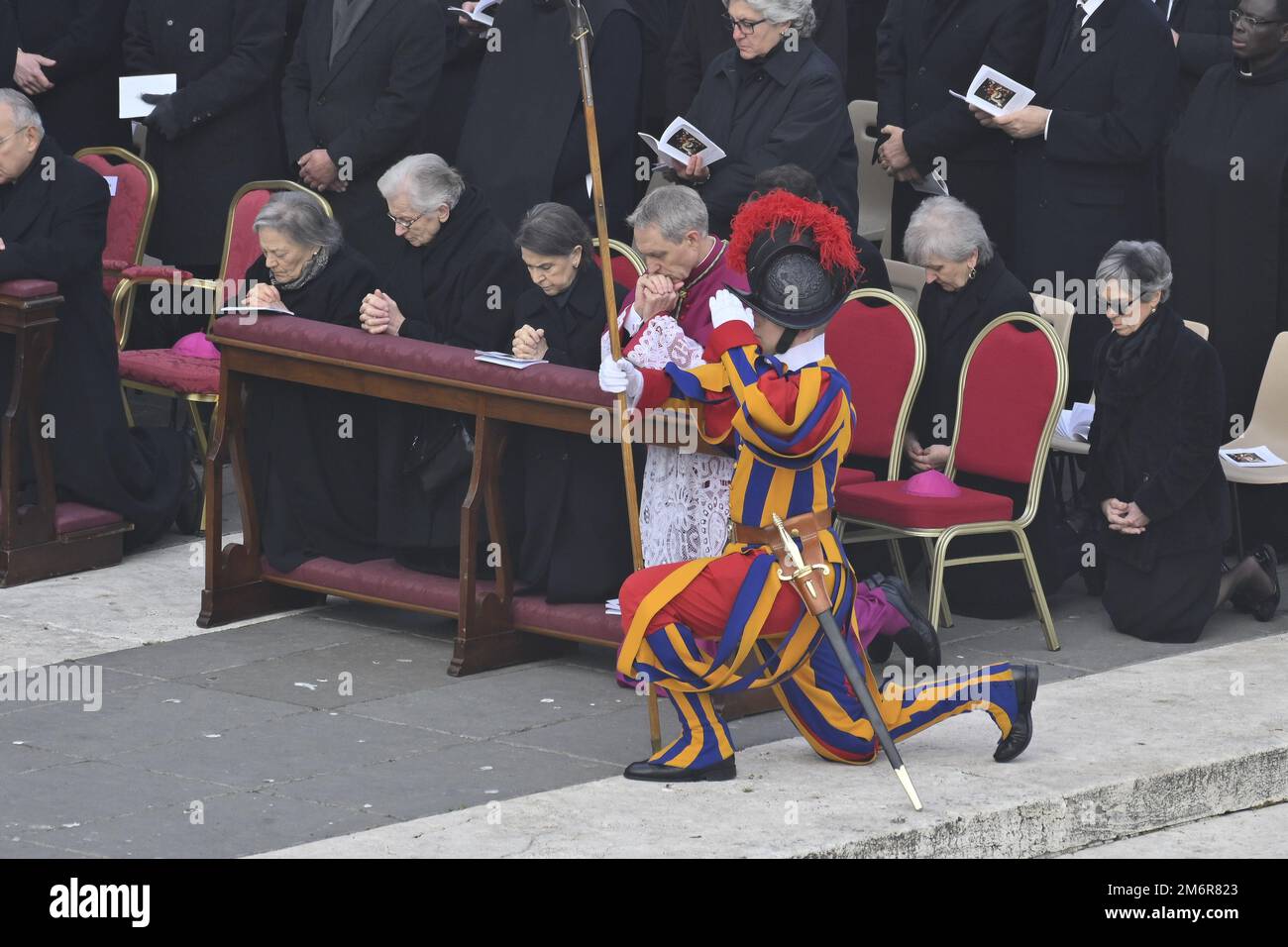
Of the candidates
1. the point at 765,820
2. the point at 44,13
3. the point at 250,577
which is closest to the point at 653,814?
the point at 765,820

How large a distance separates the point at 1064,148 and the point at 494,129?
238 cm

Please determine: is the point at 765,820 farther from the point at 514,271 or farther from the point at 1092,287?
the point at 1092,287

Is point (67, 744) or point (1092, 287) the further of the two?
point (1092, 287)

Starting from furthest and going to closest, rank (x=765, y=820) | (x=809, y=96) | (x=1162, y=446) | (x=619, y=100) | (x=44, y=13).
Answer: (x=44, y=13) < (x=619, y=100) < (x=809, y=96) < (x=1162, y=446) < (x=765, y=820)

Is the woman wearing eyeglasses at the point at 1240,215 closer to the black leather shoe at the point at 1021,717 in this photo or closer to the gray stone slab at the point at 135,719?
the black leather shoe at the point at 1021,717

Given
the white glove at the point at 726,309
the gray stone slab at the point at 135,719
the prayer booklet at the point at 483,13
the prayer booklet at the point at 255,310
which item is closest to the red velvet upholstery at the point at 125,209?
the prayer booklet at the point at 483,13

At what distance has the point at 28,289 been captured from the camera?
8836 mm

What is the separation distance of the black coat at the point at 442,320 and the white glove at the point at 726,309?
5.27 ft

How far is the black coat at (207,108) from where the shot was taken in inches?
425

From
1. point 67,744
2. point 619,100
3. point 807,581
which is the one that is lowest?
point 67,744

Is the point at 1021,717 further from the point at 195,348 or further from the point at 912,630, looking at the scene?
the point at 195,348

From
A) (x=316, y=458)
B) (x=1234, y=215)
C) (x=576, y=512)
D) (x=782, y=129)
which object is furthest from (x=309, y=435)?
(x=1234, y=215)

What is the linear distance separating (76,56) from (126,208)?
0.81 metres

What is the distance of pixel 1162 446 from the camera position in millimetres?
8422
